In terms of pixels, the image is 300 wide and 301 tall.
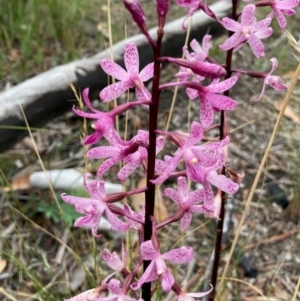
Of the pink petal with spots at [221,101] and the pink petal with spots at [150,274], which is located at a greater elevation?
the pink petal with spots at [221,101]

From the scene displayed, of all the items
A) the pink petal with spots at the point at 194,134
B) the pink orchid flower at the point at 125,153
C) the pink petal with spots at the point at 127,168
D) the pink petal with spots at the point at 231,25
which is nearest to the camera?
the pink petal with spots at the point at 194,134

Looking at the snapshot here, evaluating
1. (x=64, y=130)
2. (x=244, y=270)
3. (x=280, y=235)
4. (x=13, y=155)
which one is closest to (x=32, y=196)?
(x=13, y=155)

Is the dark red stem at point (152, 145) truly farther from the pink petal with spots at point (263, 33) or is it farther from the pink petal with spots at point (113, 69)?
the pink petal with spots at point (263, 33)

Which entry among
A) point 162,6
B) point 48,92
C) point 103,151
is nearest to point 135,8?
point 162,6

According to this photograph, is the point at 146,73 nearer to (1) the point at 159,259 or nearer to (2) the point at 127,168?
(2) the point at 127,168

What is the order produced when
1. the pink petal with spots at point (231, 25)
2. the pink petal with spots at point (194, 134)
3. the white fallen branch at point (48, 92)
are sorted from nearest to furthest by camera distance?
the pink petal with spots at point (194, 134) → the pink petal with spots at point (231, 25) → the white fallen branch at point (48, 92)

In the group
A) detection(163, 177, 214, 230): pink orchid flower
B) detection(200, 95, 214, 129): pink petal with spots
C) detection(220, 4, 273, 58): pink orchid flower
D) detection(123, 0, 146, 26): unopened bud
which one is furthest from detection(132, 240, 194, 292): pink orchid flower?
detection(220, 4, 273, 58): pink orchid flower

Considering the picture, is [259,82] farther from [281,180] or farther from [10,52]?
[10,52]

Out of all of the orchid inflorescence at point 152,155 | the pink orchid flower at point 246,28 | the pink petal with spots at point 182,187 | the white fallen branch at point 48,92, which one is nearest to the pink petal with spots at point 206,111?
the orchid inflorescence at point 152,155
